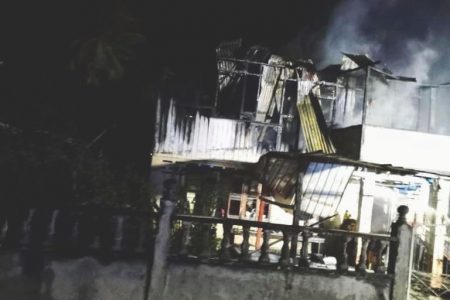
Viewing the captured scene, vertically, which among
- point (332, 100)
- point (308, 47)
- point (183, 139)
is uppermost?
point (308, 47)

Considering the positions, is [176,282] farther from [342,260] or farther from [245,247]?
[342,260]

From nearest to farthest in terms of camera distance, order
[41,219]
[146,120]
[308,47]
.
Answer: [41,219], [146,120], [308,47]

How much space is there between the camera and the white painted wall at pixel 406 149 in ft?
50.9

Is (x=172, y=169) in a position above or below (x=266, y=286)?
above

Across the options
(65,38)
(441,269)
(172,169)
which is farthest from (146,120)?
(441,269)

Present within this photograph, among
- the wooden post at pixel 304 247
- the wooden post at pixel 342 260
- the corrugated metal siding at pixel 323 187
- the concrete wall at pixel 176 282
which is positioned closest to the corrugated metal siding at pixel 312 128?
the corrugated metal siding at pixel 323 187

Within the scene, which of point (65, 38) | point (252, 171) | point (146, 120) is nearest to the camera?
point (65, 38)

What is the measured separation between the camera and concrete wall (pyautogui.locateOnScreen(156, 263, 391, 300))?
25.2 feet

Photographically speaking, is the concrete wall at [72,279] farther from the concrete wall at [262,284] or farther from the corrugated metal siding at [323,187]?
the corrugated metal siding at [323,187]

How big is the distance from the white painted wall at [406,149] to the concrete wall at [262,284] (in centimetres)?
805

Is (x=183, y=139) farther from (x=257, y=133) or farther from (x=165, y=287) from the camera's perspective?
(x=165, y=287)

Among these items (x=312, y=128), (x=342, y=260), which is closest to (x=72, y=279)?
A: (x=342, y=260)

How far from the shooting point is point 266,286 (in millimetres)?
7891

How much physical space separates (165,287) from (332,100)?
11.7 metres
